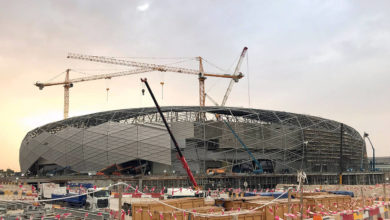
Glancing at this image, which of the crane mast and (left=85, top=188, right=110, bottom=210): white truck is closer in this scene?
(left=85, top=188, right=110, bottom=210): white truck

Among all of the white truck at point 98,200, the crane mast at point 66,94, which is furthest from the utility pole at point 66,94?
the white truck at point 98,200

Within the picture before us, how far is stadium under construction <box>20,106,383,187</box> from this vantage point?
69.8 m

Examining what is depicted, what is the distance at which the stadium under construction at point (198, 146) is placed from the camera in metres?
69.8

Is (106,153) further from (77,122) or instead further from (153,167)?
(77,122)

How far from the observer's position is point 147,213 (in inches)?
632

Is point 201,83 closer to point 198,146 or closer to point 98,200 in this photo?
point 198,146

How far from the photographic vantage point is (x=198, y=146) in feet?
244

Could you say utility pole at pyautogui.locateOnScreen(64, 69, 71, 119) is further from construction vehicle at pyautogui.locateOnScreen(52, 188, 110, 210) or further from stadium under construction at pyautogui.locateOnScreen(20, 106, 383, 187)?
construction vehicle at pyautogui.locateOnScreen(52, 188, 110, 210)

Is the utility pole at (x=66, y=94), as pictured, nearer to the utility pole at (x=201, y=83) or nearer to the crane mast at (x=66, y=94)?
the crane mast at (x=66, y=94)

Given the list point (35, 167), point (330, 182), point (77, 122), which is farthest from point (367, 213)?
point (35, 167)

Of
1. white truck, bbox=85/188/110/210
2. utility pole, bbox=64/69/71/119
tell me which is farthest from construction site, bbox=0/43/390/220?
utility pole, bbox=64/69/71/119

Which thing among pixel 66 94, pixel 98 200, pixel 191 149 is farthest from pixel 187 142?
pixel 66 94

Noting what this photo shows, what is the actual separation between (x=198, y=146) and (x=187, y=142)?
2.69 m

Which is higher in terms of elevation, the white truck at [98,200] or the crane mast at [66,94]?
the crane mast at [66,94]
